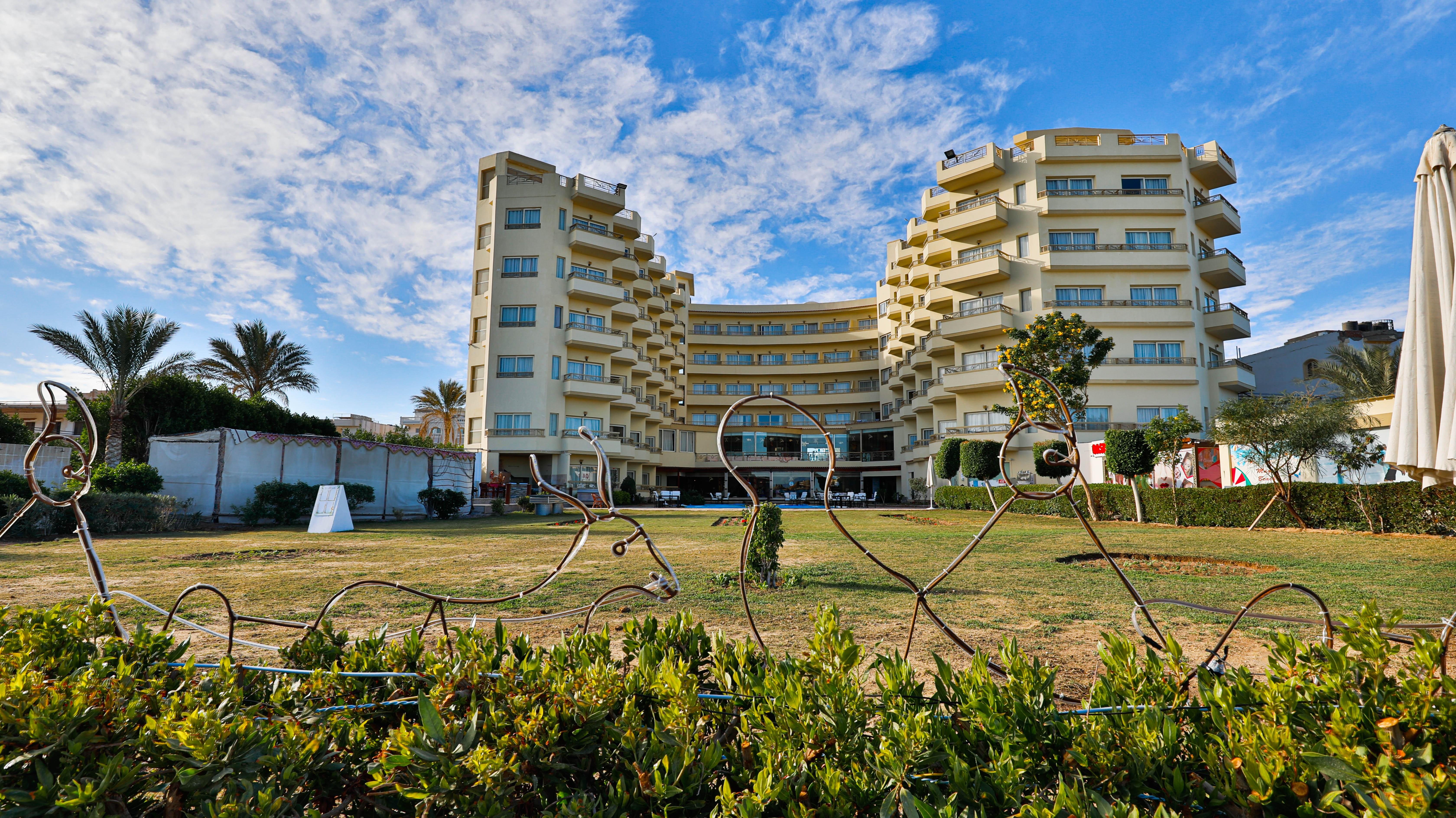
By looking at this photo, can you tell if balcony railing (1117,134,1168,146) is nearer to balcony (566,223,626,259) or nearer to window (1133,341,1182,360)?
window (1133,341,1182,360)

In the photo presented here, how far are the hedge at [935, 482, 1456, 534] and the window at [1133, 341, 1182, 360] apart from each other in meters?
19.3

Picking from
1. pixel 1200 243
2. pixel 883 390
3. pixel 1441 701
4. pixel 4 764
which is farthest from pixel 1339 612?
pixel 883 390

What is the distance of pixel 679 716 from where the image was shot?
4.85 ft

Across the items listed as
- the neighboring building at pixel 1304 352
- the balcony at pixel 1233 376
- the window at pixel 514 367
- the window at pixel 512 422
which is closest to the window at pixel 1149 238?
the balcony at pixel 1233 376

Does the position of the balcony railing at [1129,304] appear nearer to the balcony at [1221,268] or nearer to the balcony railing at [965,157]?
the balcony at [1221,268]

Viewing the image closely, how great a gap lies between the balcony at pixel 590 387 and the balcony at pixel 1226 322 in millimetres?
35163

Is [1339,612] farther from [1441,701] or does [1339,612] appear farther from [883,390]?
[883,390]

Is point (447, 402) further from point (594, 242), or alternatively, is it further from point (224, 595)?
point (224, 595)

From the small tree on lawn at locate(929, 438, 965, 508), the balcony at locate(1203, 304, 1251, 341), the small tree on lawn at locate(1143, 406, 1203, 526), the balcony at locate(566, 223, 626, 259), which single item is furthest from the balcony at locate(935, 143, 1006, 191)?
the small tree on lawn at locate(1143, 406, 1203, 526)

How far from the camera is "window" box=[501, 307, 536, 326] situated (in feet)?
132

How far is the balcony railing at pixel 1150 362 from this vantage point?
119 ft

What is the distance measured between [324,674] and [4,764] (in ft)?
2.02

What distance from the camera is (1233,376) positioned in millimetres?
36562

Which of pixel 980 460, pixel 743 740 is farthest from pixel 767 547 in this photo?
pixel 980 460
